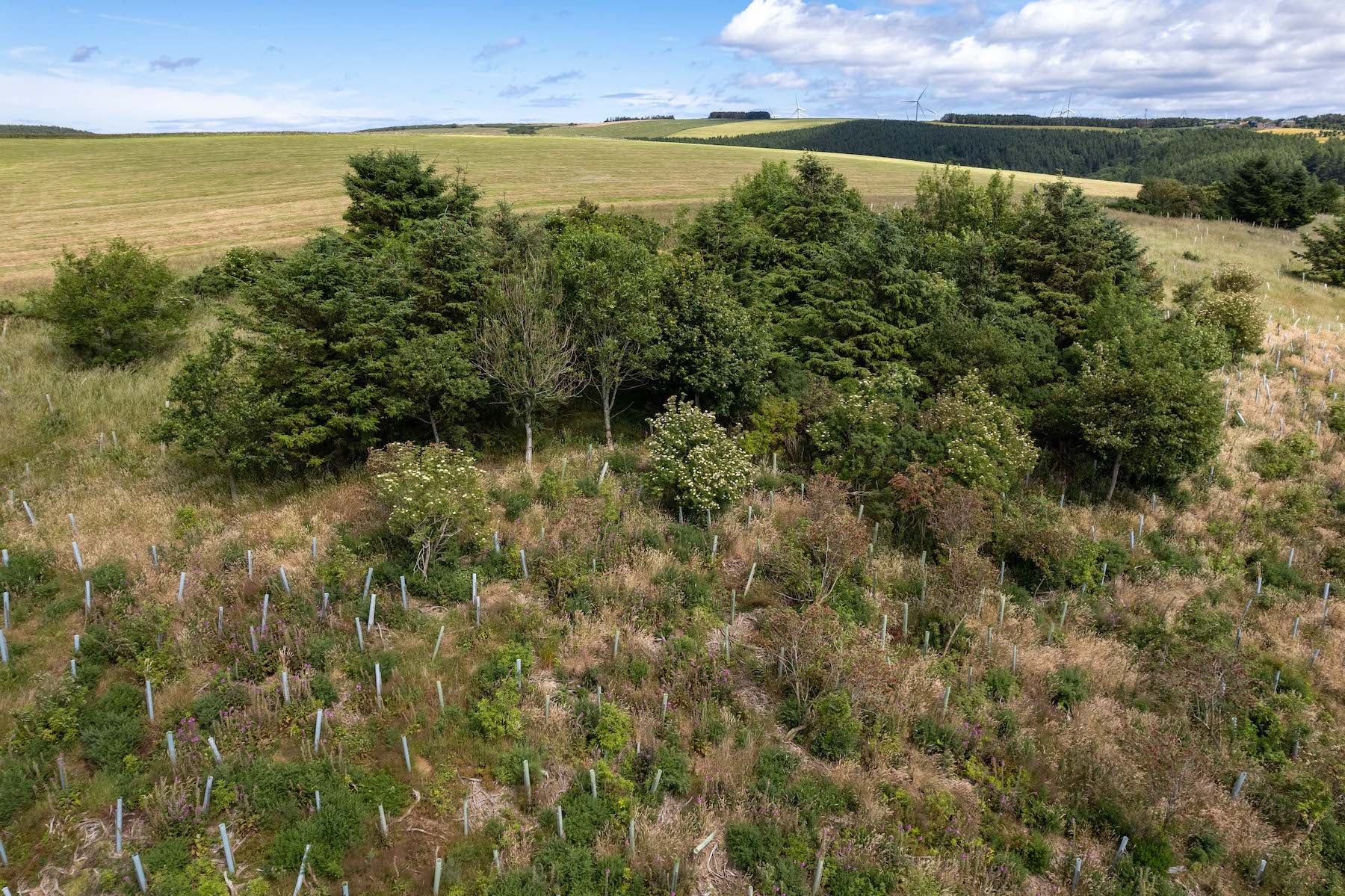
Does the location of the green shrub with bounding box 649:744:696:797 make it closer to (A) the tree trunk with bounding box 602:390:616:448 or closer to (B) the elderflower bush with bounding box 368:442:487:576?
(B) the elderflower bush with bounding box 368:442:487:576

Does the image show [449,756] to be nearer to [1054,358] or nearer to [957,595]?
[957,595]

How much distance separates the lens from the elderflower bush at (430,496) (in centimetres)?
1383

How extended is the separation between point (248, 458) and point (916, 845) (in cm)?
1621

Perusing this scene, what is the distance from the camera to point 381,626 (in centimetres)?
1309

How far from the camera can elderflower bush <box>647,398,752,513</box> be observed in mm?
16891

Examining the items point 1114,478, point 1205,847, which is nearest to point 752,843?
point 1205,847

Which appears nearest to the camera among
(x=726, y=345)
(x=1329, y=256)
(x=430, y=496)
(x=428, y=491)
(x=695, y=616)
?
(x=430, y=496)

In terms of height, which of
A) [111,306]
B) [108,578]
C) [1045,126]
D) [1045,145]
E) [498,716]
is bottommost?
[498,716]

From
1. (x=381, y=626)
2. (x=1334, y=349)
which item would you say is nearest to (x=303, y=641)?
(x=381, y=626)

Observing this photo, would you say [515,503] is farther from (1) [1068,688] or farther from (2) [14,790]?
(1) [1068,688]

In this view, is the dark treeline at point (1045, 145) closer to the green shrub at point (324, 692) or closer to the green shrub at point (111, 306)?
the green shrub at point (111, 306)

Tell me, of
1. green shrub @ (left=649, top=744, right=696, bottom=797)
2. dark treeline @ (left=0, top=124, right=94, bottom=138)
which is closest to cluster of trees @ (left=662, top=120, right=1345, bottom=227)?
green shrub @ (left=649, top=744, right=696, bottom=797)

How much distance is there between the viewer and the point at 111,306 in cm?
2209

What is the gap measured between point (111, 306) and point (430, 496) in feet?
55.6
